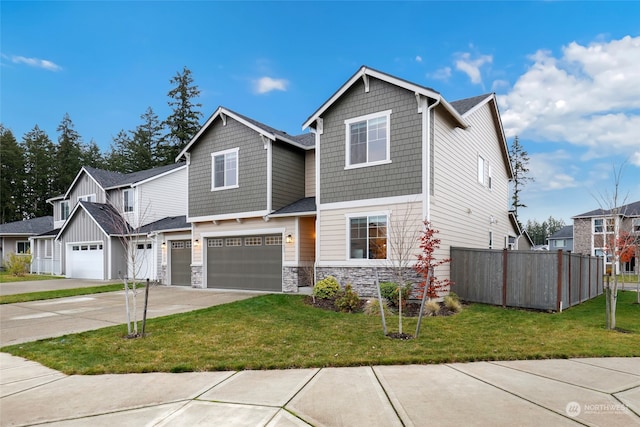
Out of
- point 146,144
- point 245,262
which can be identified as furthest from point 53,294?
point 146,144

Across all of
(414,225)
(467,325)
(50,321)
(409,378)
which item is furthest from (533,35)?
(50,321)

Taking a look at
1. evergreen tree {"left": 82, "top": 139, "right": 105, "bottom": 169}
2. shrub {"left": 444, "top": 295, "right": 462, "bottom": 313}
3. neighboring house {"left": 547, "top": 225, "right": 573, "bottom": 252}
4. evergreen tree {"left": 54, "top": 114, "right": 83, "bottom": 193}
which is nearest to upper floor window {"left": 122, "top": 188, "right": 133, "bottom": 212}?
shrub {"left": 444, "top": 295, "right": 462, "bottom": 313}

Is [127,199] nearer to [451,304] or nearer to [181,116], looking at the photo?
[451,304]

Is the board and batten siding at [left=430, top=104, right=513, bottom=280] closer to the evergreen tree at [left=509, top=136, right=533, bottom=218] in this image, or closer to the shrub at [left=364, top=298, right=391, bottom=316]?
the shrub at [left=364, top=298, right=391, bottom=316]

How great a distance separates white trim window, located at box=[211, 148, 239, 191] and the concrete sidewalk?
35.8 ft

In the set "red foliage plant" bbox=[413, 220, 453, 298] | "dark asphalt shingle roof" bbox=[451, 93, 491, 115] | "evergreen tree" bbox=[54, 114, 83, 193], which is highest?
"evergreen tree" bbox=[54, 114, 83, 193]

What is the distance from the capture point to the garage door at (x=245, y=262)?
1496cm

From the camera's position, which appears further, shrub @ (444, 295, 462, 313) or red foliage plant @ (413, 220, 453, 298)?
red foliage plant @ (413, 220, 453, 298)

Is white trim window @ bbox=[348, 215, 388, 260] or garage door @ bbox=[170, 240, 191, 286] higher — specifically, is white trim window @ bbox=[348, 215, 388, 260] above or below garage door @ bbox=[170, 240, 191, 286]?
above

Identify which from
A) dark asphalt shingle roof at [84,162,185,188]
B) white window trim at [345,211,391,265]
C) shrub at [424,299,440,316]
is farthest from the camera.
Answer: dark asphalt shingle roof at [84,162,185,188]

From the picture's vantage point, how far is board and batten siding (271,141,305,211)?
14781mm

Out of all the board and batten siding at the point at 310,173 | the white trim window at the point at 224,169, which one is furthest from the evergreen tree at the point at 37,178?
the board and batten siding at the point at 310,173

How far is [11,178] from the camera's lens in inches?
1665

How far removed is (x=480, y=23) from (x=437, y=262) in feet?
33.0
